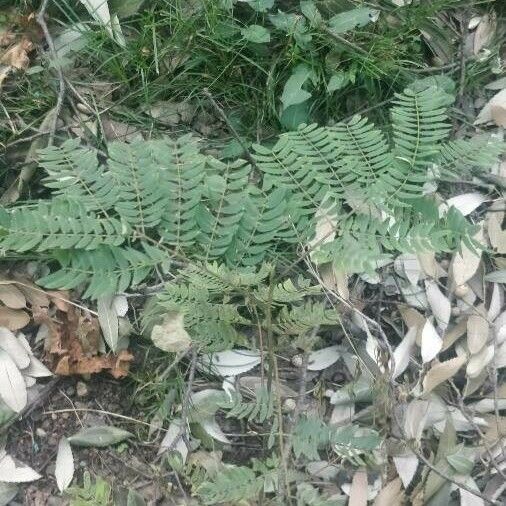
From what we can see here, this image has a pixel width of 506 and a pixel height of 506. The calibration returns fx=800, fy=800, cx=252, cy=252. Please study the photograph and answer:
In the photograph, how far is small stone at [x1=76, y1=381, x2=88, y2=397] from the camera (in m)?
1.83

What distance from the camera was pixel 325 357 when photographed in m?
1.85

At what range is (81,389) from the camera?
1830 mm

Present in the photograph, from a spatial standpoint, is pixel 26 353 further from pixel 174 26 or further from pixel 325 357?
pixel 174 26

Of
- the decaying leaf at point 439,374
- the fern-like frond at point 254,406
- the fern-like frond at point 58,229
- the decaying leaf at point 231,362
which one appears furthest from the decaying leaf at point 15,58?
the decaying leaf at point 439,374

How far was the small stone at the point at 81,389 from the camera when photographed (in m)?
1.83

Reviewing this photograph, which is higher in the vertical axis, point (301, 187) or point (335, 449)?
point (301, 187)

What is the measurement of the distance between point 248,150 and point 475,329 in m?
0.68

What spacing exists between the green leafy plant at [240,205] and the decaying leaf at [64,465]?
14.8 inches

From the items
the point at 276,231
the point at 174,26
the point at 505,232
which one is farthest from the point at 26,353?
the point at 505,232

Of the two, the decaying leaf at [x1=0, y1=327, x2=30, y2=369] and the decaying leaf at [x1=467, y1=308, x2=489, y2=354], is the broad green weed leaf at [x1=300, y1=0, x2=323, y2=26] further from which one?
the decaying leaf at [x1=0, y1=327, x2=30, y2=369]

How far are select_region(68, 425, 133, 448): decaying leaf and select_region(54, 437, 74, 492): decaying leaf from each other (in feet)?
0.06

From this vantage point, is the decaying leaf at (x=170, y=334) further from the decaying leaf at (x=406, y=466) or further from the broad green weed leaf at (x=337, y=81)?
the broad green weed leaf at (x=337, y=81)

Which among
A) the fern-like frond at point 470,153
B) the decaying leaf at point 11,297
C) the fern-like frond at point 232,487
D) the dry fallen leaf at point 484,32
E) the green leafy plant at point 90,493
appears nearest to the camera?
the fern-like frond at point 232,487

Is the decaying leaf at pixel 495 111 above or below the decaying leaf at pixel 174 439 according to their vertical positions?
above
